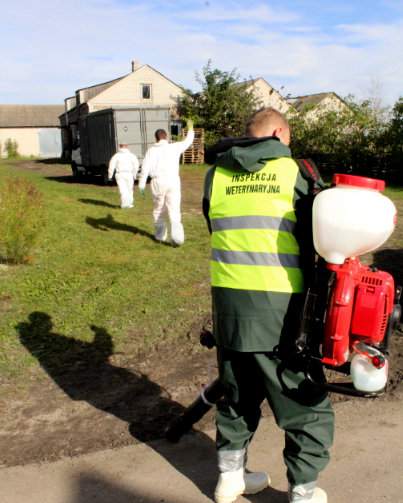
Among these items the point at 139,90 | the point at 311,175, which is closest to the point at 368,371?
the point at 311,175

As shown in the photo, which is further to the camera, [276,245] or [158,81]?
[158,81]

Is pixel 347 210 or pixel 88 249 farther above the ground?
pixel 347 210

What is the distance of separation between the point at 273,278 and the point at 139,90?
45.7 metres

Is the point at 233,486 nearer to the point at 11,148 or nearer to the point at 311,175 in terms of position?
the point at 311,175

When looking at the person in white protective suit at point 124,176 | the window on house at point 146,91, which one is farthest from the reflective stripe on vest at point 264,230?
the window on house at point 146,91

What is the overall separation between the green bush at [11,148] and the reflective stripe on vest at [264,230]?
62.7 m

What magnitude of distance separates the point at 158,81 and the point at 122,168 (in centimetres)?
3280

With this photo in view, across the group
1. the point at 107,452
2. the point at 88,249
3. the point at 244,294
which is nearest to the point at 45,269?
the point at 88,249

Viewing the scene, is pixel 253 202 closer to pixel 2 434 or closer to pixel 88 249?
pixel 2 434

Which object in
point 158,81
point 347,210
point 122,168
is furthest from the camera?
point 158,81

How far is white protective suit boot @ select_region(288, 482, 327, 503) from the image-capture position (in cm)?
293

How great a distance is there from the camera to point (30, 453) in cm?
379

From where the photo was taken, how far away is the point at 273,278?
285cm

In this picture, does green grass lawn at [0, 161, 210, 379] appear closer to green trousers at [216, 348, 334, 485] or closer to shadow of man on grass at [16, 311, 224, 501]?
shadow of man on grass at [16, 311, 224, 501]
